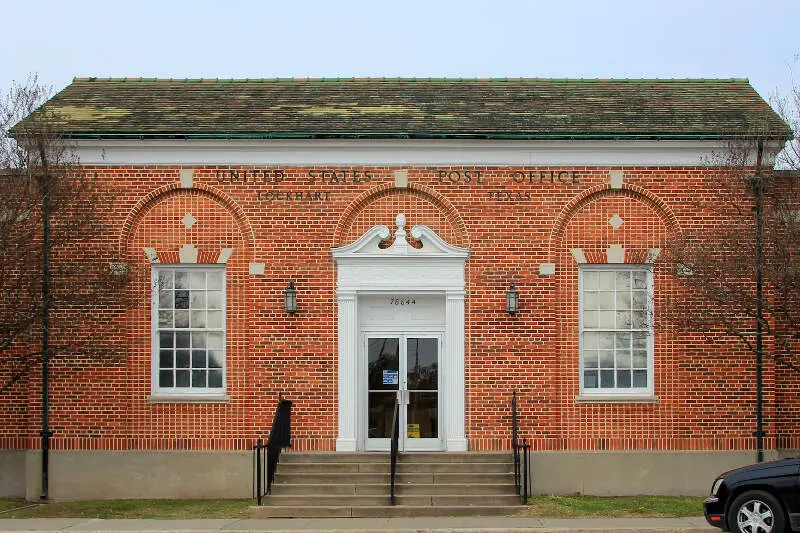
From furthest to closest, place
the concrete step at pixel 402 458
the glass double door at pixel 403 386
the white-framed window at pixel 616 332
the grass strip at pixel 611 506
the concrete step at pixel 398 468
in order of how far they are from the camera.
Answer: the glass double door at pixel 403 386
the white-framed window at pixel 616 332
the concrete step at pixel 402 458
the concrete step at pixel 398 468
the grass strip at pixel 611 506

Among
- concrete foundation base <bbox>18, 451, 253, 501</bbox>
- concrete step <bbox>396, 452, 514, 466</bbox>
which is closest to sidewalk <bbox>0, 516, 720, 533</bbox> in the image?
concrete step <bbox>396, 452, 514, 466</bbox>

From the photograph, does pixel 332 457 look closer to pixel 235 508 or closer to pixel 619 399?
pixel 235 508

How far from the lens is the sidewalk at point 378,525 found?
1508cm

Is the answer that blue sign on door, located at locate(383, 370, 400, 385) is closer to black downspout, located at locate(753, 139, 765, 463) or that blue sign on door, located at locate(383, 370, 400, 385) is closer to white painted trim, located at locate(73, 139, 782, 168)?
white painted trim, located at locate(73, 139, 782, 168)

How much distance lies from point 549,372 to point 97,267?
752 centimetres

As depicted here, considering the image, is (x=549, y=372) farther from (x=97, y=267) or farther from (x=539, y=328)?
(x=97, y=267)

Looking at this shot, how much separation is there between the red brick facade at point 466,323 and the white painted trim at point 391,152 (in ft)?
0.52

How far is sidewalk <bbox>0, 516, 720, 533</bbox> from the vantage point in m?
15.1

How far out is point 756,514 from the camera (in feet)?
44.9

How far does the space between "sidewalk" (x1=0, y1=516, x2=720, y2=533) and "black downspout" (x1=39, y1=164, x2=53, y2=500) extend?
2.08 metres

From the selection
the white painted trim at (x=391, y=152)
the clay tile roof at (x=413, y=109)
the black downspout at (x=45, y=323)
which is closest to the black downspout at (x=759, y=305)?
the clay tile roof at (x=413, y=109)

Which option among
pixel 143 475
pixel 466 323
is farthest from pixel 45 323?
pixel 466 323

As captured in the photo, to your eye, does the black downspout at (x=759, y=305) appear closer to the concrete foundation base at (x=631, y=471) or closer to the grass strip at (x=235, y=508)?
the concrete foundation base at (x=631, y=471)

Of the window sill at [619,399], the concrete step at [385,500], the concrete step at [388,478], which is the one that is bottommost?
the concrete step at [385,500]
